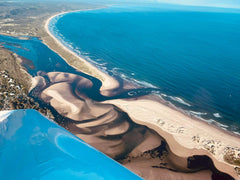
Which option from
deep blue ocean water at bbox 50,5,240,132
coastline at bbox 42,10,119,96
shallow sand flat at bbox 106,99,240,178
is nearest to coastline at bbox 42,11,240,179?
shallow sand flat at bbox 106,99,240,178

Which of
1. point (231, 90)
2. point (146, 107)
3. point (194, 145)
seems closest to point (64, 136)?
point (194, 145)

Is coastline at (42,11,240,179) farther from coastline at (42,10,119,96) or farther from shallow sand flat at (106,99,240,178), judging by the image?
coastline at (42,10,119,96)

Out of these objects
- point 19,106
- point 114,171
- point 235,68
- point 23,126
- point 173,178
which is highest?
point 23,126

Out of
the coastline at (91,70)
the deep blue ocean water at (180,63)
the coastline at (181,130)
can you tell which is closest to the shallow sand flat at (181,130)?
the coastline at (181,130)

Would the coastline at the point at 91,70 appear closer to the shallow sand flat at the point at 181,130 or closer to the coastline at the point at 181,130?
the coastline at the point at 181,130

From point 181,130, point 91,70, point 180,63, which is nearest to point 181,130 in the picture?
point 181,130

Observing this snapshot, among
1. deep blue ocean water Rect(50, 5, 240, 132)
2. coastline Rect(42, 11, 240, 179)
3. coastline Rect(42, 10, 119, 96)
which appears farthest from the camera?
coastline Rect(42, 10, 119, 96)

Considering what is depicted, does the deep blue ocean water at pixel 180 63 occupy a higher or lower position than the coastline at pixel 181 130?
higher

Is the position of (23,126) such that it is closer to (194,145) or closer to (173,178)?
(173,178)
